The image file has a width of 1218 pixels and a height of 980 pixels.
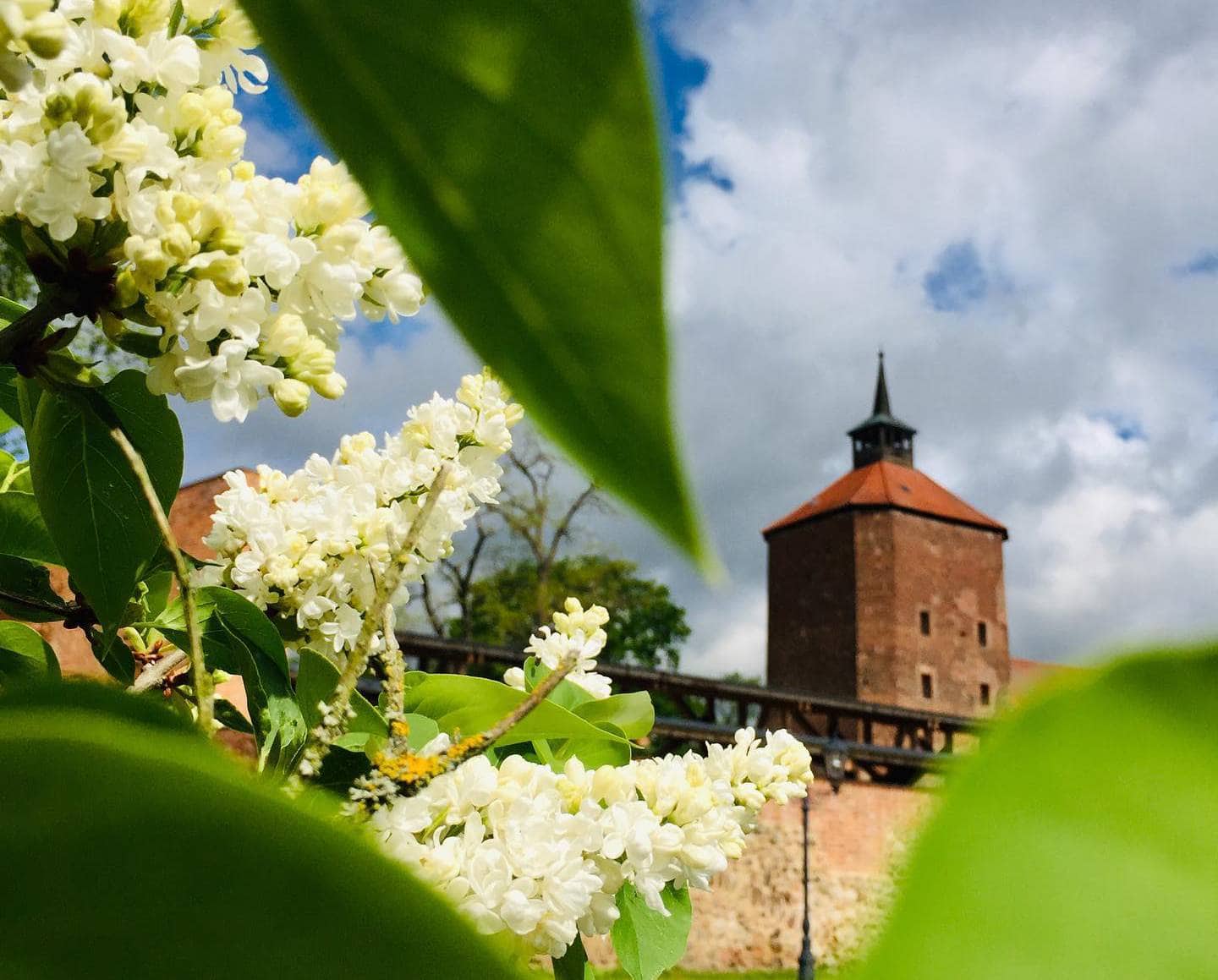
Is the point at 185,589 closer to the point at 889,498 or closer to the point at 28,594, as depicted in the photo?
the point at 28,594

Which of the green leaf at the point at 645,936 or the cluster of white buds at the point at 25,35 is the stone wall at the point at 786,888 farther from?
the cluster of white buds at the point at 25,35

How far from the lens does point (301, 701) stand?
2.35ft

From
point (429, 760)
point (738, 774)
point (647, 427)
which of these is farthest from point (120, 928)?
point (738, 774)

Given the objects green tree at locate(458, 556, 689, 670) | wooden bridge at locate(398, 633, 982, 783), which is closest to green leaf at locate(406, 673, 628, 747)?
wooden bridge at locate(398, 633, 982, 783)

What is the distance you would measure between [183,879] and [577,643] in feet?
2.81

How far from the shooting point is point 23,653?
75 cm

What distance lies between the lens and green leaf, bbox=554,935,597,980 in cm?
77

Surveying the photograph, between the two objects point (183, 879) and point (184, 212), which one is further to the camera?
point (184, 212)

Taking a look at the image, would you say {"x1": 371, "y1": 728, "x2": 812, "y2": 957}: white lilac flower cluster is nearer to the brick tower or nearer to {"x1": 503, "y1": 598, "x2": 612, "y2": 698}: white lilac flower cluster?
{"x1": 503, "y1": 598, "x2": 612, "y2": 698}: white lilac flower cluster

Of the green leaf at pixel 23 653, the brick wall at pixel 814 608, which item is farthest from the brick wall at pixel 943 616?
the green leaf at pixel 23 653

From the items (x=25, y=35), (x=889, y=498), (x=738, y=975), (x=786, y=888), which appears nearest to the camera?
(x=25, y=35)

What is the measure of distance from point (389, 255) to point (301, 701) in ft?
0.97

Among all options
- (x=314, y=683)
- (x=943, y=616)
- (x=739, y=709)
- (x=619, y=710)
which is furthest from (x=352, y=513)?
(x=943, y=616)

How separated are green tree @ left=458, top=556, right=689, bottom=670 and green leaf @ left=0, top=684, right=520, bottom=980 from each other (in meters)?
16.6
